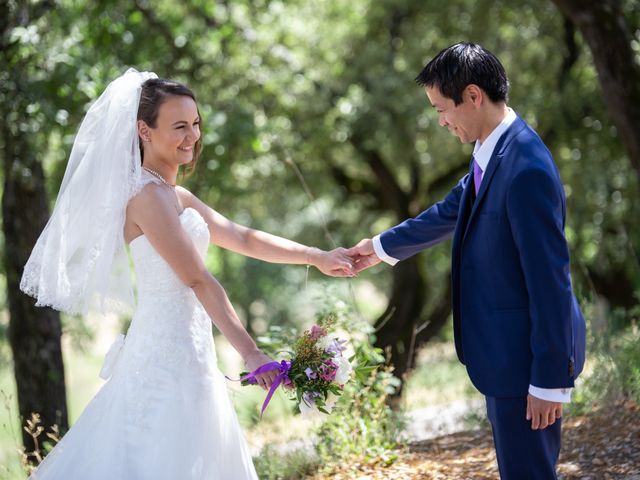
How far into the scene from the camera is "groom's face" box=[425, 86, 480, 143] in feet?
9.48

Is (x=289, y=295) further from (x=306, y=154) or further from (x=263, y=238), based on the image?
(x=263, y=238)

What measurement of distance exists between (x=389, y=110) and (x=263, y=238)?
23.7 feet

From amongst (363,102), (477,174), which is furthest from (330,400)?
(363,102)

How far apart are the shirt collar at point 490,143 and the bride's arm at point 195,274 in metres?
1.10

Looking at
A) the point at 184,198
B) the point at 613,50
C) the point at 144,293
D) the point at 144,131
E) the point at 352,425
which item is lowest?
the point at 352,425

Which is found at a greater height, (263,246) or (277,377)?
(263,246)

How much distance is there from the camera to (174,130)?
3.32m

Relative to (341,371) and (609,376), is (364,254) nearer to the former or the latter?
(341,371)

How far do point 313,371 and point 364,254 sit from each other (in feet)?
2.95

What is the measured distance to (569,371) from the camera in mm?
2654

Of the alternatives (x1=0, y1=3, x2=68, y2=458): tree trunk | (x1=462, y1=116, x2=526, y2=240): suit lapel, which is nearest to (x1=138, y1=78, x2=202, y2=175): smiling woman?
(x1=462, y1=116, x2=526, y2=240): suit lapel

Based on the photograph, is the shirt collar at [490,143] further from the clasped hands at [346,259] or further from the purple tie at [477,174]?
the clasped hands at [346,259]

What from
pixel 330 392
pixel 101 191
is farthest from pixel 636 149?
pixel 101 191

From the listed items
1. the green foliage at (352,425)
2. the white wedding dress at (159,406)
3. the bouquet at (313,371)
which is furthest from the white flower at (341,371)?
the green foliage at (352,425)
